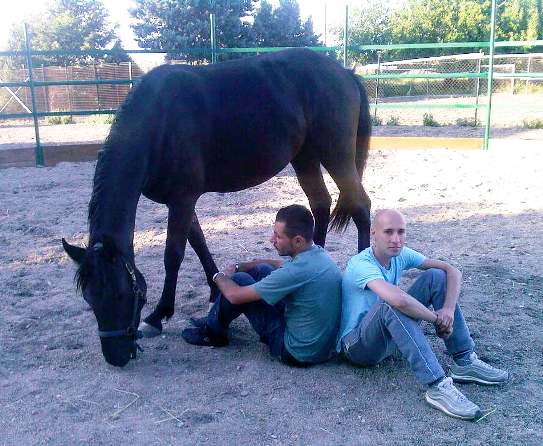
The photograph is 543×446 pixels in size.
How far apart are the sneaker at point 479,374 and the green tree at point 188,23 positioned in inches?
761

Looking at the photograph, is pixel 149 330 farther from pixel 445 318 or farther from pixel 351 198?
pixel 351 198

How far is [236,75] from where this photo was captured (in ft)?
13.3

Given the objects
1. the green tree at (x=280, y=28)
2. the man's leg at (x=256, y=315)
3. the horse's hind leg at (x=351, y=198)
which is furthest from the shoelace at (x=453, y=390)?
the green tree at (x=280, y=28)

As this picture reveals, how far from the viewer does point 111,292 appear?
2.75m

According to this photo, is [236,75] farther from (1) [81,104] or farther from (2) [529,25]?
(2) [529,25]

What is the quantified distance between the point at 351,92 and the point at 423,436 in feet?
9.34

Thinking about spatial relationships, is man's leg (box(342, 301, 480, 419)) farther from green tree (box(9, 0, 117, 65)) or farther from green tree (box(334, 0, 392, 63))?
green tree (box(334, 0, 392, 63))

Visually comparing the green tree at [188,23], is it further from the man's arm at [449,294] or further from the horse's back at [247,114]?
the man's arm at [449,294]

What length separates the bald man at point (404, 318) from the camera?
98.8 inches

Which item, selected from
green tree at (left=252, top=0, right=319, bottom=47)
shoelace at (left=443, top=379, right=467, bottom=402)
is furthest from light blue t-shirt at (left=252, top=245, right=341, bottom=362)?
green tree at (left=252, top=0, right=319, bottom=47)

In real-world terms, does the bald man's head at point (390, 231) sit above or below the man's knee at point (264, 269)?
above

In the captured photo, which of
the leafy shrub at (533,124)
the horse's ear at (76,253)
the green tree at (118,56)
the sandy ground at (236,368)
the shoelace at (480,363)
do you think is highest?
the green tree at (118,56)

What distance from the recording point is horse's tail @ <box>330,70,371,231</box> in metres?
4.47

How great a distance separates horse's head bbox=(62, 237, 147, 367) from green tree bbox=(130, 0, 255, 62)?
61.8 ft
